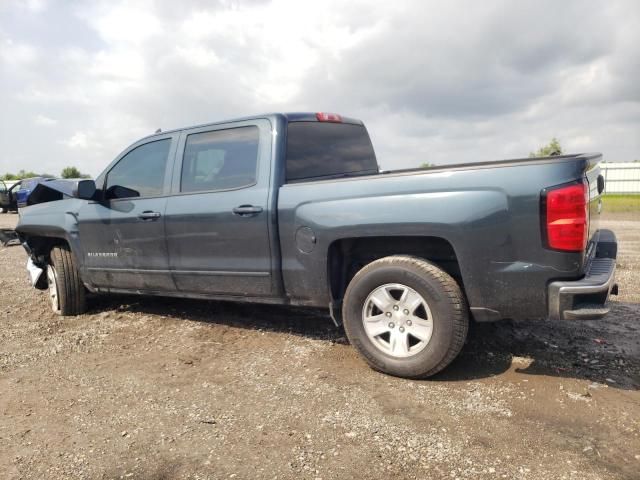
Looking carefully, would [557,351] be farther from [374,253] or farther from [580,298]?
[374,253]

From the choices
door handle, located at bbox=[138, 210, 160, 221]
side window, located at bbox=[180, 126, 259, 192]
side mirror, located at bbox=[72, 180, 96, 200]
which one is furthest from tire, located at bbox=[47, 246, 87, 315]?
side window, located at bbox=[180, 126, 259, 192]

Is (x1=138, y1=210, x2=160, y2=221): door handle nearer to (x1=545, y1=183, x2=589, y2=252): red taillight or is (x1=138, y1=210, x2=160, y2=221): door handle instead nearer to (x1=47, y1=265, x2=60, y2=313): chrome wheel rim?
(x1=47, y1=265, x2=60, y2=313): chrome wheel rim

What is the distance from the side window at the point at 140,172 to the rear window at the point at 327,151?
1.30m

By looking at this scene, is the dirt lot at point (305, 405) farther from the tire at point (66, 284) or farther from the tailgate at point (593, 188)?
the tailgate at point (593, 188)

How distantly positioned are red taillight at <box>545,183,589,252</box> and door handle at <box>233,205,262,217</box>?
2.01 metres

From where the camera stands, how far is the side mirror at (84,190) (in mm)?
4754

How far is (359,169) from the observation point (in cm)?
488

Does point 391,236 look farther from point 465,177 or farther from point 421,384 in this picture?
point 421,384

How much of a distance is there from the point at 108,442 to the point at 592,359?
3.25m

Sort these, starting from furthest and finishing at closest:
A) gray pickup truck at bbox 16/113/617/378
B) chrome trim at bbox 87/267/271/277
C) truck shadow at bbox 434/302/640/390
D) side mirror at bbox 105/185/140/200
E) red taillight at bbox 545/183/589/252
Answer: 1. side mirror at bbox 105/185/140/200
2. chrome trim at bbox 87/267/271/277
3. truck shadow at bbox 434/302/640/390
4. gray pickup truck at bbox 16/113/617/378
5. red taillight at bbox 545/183/589/252

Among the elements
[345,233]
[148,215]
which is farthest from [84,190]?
[345,233]

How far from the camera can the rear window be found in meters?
4.10

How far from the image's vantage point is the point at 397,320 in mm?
3416

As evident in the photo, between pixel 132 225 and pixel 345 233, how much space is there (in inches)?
88.4
